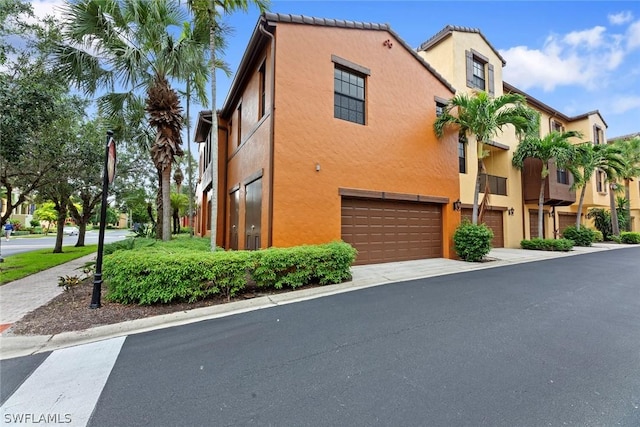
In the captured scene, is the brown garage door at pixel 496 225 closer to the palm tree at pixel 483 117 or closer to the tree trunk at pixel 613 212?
the palm tree at pixel 483 117

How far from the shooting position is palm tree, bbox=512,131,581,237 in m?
14.7

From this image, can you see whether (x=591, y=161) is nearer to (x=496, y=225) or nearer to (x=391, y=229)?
(x=496, y=225)

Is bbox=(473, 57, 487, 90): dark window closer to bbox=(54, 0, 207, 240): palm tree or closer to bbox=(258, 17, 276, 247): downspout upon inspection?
bbox=(258, 17, 276, 247): downspout

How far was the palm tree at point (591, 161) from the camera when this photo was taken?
1580 cm

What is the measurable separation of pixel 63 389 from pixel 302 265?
177 inches

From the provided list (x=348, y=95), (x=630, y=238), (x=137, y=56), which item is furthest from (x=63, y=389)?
(x=630, y=238)

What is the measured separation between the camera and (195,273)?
220 inches

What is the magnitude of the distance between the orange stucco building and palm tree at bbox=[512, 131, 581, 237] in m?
6.35

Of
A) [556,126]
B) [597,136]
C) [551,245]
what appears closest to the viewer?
[551,245]

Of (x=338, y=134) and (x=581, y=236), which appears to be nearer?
(x=338, y=134)

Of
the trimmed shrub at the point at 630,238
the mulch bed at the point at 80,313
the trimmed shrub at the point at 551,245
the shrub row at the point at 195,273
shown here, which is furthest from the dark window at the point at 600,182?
the mulch bed at the point at 80,313

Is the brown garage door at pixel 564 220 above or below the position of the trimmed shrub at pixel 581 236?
above

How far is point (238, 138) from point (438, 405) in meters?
12.2

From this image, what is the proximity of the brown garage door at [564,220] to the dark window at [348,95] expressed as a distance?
19.8 meters
